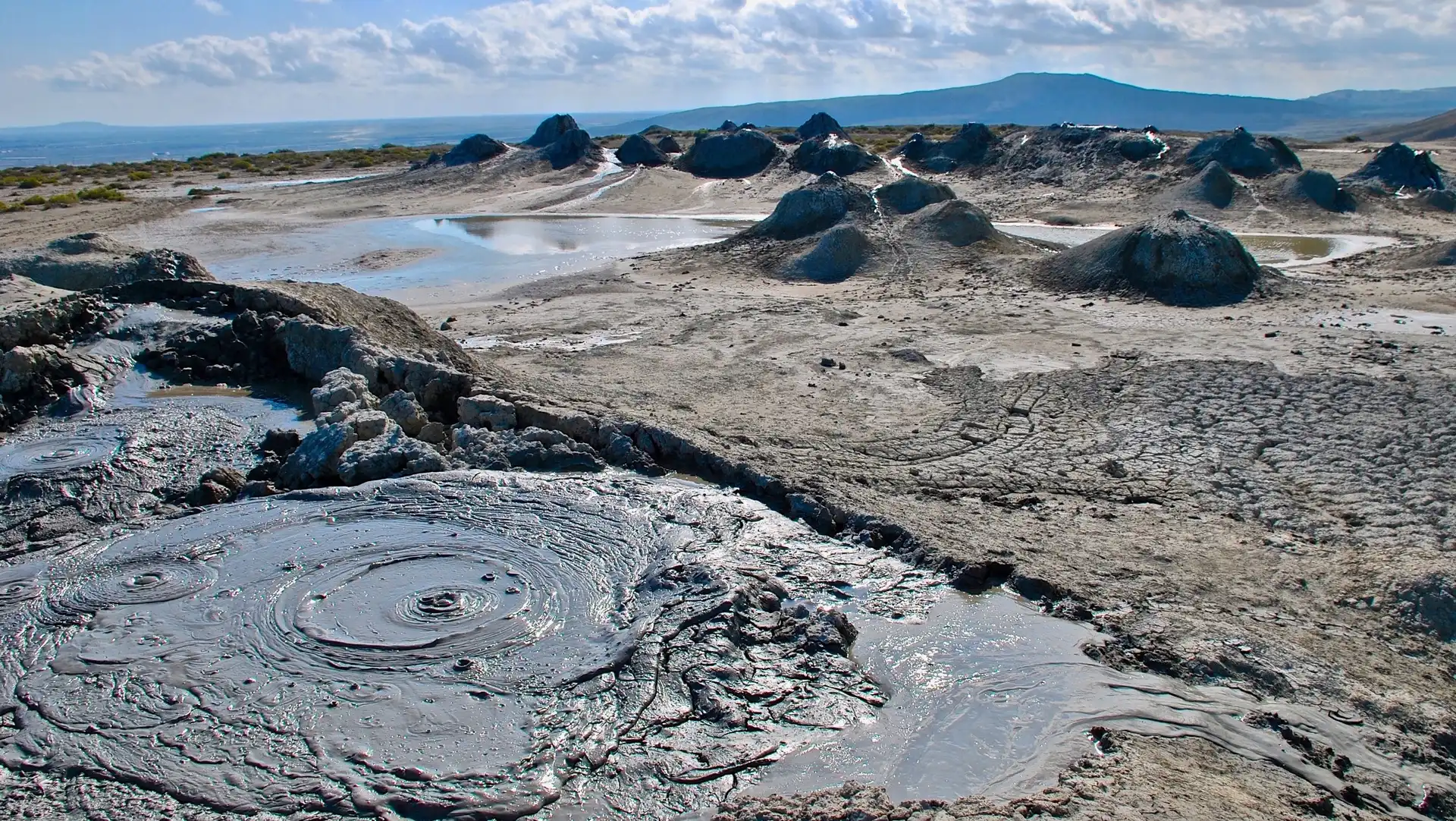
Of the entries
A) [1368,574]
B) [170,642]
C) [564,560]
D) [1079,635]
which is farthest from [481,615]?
[1368,574]

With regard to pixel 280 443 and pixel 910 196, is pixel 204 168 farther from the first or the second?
pixel 280 443

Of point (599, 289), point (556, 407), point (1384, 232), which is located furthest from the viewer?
point (1384, 232)

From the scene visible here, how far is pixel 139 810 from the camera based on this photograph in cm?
407

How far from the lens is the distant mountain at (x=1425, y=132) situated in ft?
229

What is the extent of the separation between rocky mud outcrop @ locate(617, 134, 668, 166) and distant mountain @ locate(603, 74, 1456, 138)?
444ft

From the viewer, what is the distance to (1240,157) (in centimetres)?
2720

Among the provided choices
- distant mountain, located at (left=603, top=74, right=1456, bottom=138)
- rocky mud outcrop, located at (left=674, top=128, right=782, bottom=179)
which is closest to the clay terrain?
rocky mud outcrop, located at (left=674, top=128, right=782, bottom=179)

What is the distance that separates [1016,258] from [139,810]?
15.0m

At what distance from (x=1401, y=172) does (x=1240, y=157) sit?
398 cm

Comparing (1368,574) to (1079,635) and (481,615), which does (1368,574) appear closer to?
(1079,635)

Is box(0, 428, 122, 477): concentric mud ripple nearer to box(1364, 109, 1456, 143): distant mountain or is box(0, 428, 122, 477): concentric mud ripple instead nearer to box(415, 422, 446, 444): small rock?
box(415, 422, 446, 444): small rock

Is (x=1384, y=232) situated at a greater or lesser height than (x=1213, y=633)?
greater

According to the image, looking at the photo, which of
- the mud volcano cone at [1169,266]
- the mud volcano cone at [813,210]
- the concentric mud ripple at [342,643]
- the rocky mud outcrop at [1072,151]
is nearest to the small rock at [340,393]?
the concentric mud ripple at [342,643]

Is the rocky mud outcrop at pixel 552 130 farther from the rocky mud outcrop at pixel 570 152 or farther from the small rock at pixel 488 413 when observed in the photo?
the small rock at pixel 488 413
